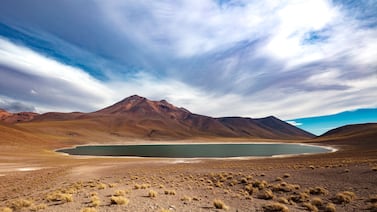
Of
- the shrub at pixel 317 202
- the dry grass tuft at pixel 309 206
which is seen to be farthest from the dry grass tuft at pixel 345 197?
the dry grass tuft at pixel 309 206

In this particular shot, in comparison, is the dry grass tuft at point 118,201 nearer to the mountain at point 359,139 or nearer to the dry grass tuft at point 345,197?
the dry grass tuft at point 345,197

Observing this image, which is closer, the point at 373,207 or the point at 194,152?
the point at 373,207

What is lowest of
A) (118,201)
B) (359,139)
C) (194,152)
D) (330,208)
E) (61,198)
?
(61,198)

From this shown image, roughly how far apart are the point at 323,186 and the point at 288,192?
2346mm

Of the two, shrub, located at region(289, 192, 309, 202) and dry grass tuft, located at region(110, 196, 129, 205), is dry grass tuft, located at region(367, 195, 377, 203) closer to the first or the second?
shrub, located at region(289, 192, 309, 202)

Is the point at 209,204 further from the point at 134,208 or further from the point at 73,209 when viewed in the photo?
the point at 73,209

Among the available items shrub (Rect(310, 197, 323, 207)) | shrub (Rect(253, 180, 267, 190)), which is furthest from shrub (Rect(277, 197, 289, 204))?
shrub (Rect(253, 180, 267, 190))

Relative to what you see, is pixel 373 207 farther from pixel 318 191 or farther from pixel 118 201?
pixel 118 201

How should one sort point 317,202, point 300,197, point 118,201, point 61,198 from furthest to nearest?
point 300,197 → point 61,198 → point 317,202 → point 118,201

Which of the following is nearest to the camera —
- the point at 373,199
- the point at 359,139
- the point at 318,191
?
the point at 373,199

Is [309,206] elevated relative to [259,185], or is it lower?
lower

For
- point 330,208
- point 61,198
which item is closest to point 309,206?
point 330,208

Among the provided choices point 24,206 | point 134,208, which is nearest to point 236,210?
point 134,208

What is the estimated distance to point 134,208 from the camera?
1050 cm
